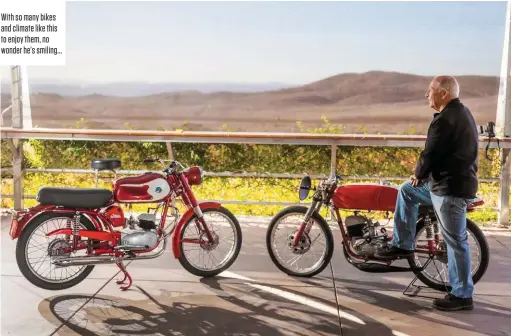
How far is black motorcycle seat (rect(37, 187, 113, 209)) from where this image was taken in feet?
16.5

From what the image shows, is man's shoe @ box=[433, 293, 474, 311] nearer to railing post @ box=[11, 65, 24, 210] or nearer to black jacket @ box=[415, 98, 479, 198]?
black jacket @ box=[415, 98, 479, 198]

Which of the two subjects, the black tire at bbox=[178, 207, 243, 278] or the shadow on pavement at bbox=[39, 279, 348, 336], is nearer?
the shadow on pavement at bbox=[39, 279, 348, 336]

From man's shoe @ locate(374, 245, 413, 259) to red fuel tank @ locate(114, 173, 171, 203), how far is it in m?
1.65

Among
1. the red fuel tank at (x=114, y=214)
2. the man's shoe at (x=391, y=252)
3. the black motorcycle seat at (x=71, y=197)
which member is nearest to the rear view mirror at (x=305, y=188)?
the man's shoe at (x=391, y=252)

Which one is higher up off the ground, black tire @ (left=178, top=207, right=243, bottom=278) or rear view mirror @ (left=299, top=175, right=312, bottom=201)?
rear view mirror @ (left=299, top=175, right=312, bottom=201)

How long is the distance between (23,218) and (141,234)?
84 centimetres

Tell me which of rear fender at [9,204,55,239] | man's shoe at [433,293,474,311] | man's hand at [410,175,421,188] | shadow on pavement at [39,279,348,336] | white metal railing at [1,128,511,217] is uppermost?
white metal railing at [1,128,511,217]

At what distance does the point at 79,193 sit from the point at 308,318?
72.3 inches

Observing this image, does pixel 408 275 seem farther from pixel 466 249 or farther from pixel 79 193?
pixel 79 193

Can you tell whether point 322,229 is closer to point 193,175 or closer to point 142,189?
→ point 193,175

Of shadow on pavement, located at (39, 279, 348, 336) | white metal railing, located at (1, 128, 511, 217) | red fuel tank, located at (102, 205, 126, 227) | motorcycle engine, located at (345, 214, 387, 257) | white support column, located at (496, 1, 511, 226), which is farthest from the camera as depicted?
white support column, located at (496, 1, 511, 226)

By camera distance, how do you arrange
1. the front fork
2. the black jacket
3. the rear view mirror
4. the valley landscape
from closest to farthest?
the black jacket
the front fork
the rear view mirror
the valley landscape

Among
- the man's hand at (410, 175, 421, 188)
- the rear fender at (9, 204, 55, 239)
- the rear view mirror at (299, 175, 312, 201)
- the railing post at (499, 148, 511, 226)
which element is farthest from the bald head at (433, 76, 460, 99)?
the railing post at (499, 148, 511, 226)

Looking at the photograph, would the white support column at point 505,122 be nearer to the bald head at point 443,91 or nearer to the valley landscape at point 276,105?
the bald head at point 443,91
